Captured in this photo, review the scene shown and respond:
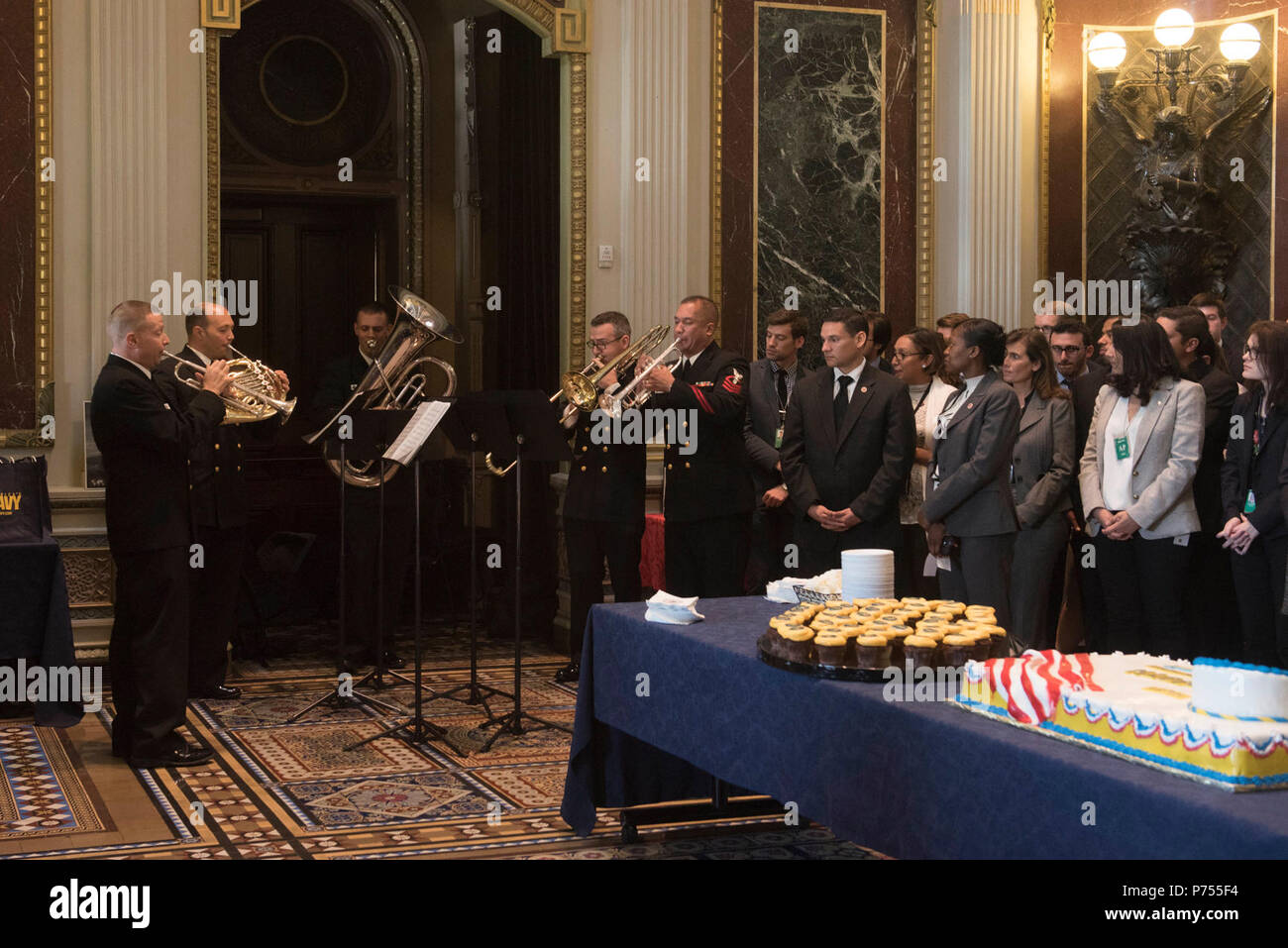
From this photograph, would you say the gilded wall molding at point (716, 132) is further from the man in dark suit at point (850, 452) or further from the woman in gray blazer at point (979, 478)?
the woman in gray blazer at point (979, 478)

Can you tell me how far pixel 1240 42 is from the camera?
7.93 meters

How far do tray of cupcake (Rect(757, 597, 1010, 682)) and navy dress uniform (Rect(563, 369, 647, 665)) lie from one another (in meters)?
3.12

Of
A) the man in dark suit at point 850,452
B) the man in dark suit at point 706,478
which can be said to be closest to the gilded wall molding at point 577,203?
the man in dark suit at point 706,478

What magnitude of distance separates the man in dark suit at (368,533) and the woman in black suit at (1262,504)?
3.71m

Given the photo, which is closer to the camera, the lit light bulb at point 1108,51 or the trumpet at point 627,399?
the trumpet at point 627,399

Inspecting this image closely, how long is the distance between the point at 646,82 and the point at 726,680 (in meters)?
4.75

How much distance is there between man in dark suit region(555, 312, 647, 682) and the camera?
656cm

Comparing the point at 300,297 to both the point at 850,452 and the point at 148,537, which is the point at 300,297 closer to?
the point at 148,537

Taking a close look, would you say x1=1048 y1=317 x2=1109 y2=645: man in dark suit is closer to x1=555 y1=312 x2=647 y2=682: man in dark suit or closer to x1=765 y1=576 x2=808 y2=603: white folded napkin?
x1=555 y1=312 x2=647 y2=682: man in dark suit

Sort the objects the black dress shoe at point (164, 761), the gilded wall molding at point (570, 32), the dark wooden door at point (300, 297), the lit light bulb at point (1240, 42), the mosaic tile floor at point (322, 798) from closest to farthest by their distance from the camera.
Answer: the mosaic tile floor at point (322, 798), the black dress shoe at point (164, 761), the gilded wall molding at point (570, 32), the lit light bulb at point (1240, 42), the dark wooden door at point (300, 297)

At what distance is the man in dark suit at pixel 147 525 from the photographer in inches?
202

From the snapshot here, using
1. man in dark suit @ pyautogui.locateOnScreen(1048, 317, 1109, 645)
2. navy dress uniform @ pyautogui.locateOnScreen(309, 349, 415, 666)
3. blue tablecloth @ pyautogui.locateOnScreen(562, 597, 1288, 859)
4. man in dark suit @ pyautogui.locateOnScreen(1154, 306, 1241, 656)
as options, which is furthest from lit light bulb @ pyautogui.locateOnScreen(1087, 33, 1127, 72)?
blue tablecloth @ pyautogui.locateOnScreen(562, 597, 1288, 859)

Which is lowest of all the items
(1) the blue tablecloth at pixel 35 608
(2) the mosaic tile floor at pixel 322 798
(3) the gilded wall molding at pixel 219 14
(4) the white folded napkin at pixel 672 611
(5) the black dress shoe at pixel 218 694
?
(2) the mosaic tile floor at pixel 322 798

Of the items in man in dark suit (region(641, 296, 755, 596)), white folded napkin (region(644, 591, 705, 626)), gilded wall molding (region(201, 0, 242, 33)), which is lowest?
white folded napkin (region(644, 591, 705, 626))
